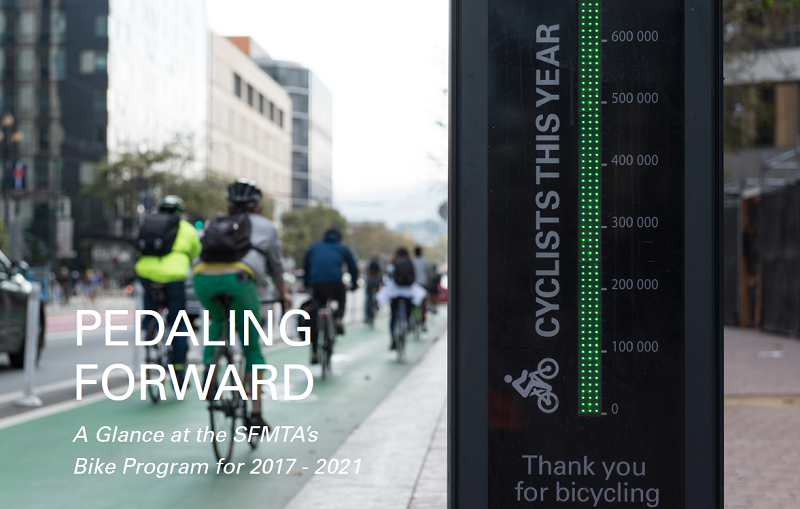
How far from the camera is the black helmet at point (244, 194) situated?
6723 mm

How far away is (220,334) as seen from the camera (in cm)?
620

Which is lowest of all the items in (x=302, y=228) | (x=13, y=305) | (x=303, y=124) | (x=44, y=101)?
(x=13, y=305)

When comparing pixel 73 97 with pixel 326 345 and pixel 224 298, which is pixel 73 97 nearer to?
pixel 326 345

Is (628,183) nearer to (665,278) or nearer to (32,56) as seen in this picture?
(665,278)

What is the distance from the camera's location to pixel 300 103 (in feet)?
391

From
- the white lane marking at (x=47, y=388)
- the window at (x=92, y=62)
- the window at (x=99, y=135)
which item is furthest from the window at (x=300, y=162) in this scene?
the white lane marking at (x=47, y=388)

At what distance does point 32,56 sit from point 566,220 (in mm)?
71444

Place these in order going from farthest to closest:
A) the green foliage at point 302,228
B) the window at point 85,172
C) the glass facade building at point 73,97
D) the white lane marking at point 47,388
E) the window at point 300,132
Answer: the window at point 300,132 < the green foliage at point 302,228 < the window at point 85,172 < the glass facade building at point 73,97 < the white lane marking at point 47,388

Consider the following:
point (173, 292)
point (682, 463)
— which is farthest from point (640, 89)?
point (173, 292)

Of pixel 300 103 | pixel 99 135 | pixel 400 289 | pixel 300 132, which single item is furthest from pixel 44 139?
pixel 400 289

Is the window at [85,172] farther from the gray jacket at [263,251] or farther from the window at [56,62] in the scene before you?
the gray jacket at [263,251]

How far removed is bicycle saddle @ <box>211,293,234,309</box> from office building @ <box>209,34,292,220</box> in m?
64.3

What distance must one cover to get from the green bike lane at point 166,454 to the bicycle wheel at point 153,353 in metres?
0.19

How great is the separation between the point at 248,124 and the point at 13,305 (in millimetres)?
79218
